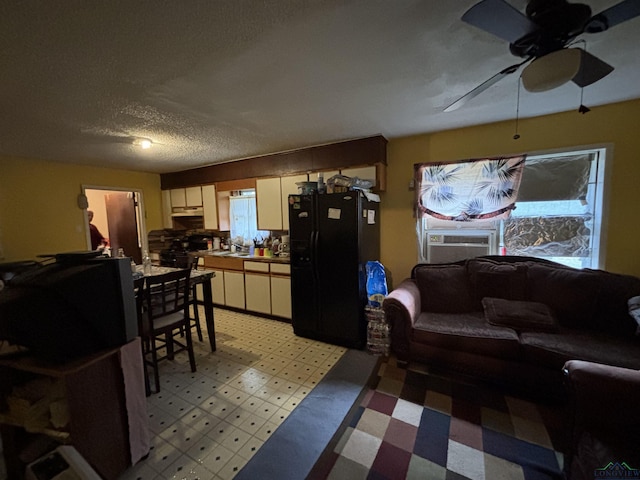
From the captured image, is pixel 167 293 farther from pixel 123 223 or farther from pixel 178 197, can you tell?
pixel 123 223

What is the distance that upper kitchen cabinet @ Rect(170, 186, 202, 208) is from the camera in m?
4.41

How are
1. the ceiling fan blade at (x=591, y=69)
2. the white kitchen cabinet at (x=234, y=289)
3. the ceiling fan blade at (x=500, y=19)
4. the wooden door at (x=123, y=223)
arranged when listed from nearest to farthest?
the ceiling fan blade at (x=500, y=19) → the ceiling fan blade at (x=591, y=69) → the white kitchen cabinet at (x=234, y=289) → the wooden door at (x=123, y=223)

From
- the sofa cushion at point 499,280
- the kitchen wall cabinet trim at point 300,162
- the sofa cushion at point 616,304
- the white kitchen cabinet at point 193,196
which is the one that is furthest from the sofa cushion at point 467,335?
the white kitchen cabinet at point 193,196

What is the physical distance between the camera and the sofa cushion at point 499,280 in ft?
7.93

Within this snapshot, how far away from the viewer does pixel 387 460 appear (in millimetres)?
1503

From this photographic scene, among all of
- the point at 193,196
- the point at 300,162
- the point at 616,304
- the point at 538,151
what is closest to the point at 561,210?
the point at 538,151

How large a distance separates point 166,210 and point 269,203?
99.5 inches

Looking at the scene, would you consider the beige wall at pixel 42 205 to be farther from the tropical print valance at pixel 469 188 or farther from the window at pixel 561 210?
the window at pixel 561 210

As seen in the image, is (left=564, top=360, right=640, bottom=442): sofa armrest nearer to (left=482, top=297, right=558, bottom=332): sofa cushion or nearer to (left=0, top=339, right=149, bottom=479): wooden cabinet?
(left=482, top=297, right=558, bottom=332): sofa cushion

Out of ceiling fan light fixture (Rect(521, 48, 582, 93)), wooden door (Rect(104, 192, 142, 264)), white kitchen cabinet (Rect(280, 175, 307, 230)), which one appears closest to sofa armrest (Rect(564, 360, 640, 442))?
ceiling fan light fixture (Rect(521, 48, 582, 93))

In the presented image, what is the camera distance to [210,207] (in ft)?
14.1

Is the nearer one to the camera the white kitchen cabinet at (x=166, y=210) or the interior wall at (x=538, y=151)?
the interior wall at (x=538, y=151)

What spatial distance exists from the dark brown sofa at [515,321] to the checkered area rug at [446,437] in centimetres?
22

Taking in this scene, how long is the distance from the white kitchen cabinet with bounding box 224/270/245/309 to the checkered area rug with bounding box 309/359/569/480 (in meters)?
2.35
